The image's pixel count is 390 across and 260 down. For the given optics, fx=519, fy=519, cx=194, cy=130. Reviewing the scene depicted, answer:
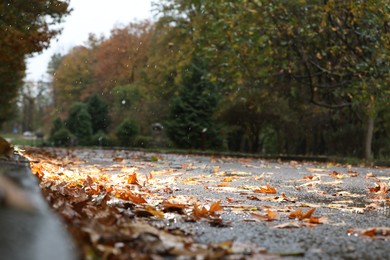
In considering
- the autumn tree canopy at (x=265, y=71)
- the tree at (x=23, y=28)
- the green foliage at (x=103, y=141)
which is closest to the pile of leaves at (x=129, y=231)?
the tree at (x=23, y=28)

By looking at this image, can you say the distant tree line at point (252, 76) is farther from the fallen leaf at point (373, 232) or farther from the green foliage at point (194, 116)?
the fallen leaf at point (373, 232)

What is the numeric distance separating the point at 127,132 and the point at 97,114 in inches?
337

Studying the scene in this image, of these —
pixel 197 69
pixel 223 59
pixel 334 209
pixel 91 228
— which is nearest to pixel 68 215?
pixel 91 228

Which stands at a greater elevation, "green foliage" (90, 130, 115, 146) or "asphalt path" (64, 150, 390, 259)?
"green foliage" (90, 130, 115, 146)

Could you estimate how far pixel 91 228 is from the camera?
7.04 feet

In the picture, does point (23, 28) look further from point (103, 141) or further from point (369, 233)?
point (103, 141)

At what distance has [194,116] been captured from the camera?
90.5 feet

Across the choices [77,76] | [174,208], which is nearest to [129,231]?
[174,208]

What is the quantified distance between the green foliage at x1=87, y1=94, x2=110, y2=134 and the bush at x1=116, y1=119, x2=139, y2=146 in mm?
7533

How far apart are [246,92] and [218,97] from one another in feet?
27.2

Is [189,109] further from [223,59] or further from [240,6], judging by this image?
[240,6]

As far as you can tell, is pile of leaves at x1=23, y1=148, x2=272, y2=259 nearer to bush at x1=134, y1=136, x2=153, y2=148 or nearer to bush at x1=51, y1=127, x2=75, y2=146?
bush at x1=134, y1=136, x2=153, y2=148

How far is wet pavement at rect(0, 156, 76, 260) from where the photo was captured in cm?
129

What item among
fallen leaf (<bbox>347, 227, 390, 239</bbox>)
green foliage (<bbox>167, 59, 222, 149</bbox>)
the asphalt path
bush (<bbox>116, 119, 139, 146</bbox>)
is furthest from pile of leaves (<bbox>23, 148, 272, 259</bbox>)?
bush (<bbox>116, 119, 139, 146</bbox>)
